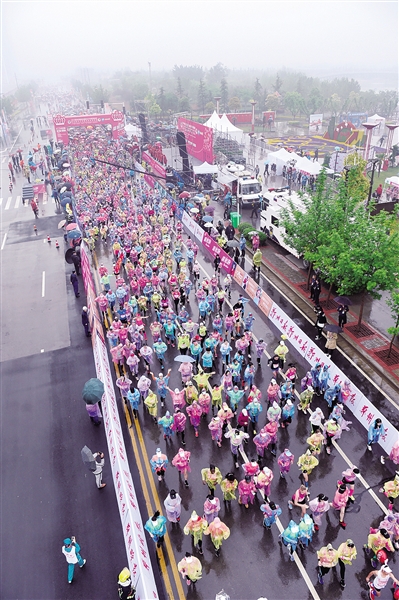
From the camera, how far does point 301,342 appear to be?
1650 cm

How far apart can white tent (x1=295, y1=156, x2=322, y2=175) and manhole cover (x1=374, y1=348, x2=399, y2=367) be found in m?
25.5

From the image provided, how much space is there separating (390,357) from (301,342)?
348 cm

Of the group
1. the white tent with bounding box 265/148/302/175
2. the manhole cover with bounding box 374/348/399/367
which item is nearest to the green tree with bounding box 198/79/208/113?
the white tent with bounding box 265/148/302/175

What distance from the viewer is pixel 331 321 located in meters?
19.0

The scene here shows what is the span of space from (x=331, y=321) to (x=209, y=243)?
32.7 feet

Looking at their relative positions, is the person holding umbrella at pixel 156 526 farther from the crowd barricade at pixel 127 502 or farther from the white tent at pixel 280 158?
the white tent at pixel 280 158

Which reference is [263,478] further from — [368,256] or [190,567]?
[368,256]

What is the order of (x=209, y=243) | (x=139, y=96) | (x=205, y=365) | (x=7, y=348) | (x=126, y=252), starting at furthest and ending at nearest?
(x=139, y=96), (x=209, y=243), (x=126, y=252), (x=7, y=348), (x=205, y=365)

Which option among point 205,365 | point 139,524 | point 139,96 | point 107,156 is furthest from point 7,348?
point 139,96

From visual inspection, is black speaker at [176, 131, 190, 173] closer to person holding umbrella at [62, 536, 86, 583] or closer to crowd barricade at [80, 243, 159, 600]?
crowd barricade at [80, 243, 159, 600]

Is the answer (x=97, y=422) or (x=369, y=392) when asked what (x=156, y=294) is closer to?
(x=97, y=422)

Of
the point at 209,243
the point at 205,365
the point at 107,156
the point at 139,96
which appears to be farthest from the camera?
the point at 139,96

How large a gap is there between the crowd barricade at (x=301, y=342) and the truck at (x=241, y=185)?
7.57 m

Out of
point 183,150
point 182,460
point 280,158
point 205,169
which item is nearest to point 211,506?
point 182,460
